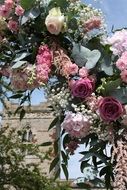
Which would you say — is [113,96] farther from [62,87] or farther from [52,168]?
[52,168]

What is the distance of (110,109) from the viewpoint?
8.89ft

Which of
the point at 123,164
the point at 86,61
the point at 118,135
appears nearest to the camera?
the point at 123,164

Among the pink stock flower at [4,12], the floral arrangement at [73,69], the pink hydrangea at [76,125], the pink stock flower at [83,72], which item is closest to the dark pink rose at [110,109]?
the floral arrangement at [73,69]

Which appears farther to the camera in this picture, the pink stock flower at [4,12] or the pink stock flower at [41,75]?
the pink stock flower at [4,12]

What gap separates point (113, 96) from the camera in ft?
9.04

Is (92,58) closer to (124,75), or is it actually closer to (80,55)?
(80,55)

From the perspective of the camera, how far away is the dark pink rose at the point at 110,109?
271 centimetres

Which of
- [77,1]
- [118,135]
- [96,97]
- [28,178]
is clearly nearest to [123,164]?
[118,135]

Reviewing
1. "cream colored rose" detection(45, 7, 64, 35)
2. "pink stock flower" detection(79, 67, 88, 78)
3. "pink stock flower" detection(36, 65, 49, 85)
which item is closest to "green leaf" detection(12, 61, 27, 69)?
"pink stock flower" detection(36, 65, 49, 85)

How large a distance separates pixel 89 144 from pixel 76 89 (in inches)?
12.3

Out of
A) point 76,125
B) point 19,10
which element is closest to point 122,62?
point 76,125

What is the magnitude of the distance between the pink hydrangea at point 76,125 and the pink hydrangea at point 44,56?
0.32 metres

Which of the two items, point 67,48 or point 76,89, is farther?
point 67,48

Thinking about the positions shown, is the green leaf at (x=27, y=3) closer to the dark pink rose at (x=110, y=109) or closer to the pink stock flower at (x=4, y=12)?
the pink stock flower at (x=4, y=12)
